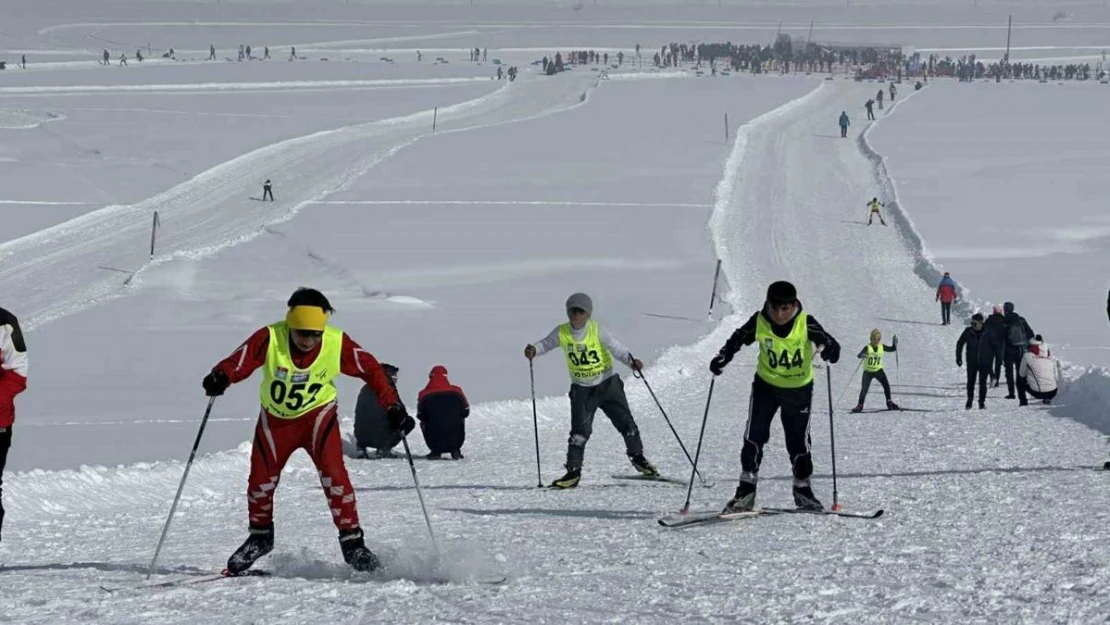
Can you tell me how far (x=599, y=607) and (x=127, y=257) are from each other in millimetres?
25196

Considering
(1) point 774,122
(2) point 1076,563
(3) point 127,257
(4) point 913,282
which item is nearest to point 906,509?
(2) point 1076,563

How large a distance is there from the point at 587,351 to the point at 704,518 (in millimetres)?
2354

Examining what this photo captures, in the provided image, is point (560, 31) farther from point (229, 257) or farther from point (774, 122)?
point (229, 257)

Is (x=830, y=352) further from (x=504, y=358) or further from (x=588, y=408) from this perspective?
(x=504, y=358)

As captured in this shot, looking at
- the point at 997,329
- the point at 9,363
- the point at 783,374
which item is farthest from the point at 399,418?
the point at 997,329

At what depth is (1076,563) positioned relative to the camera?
22.5ft

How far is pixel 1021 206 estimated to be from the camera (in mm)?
38531

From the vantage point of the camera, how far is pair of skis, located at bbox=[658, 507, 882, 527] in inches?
321

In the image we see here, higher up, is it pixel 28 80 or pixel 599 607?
pixel 28 80

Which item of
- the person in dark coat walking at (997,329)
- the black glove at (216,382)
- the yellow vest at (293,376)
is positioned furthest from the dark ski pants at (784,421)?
the person in dark coat walking at (997,329)

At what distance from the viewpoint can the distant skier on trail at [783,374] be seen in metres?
8.02

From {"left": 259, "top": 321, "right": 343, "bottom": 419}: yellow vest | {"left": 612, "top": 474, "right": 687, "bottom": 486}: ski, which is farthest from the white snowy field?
{"left": 259, "top": 321, "right": 343, "bottom": 419}: yellow vest

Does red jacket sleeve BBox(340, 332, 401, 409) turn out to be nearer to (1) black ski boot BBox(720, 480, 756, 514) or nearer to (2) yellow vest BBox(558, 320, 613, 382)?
(1) black ski boot BBox(720, 480, 756, 514)

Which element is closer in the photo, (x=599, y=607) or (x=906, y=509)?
(x=599, y=607)
